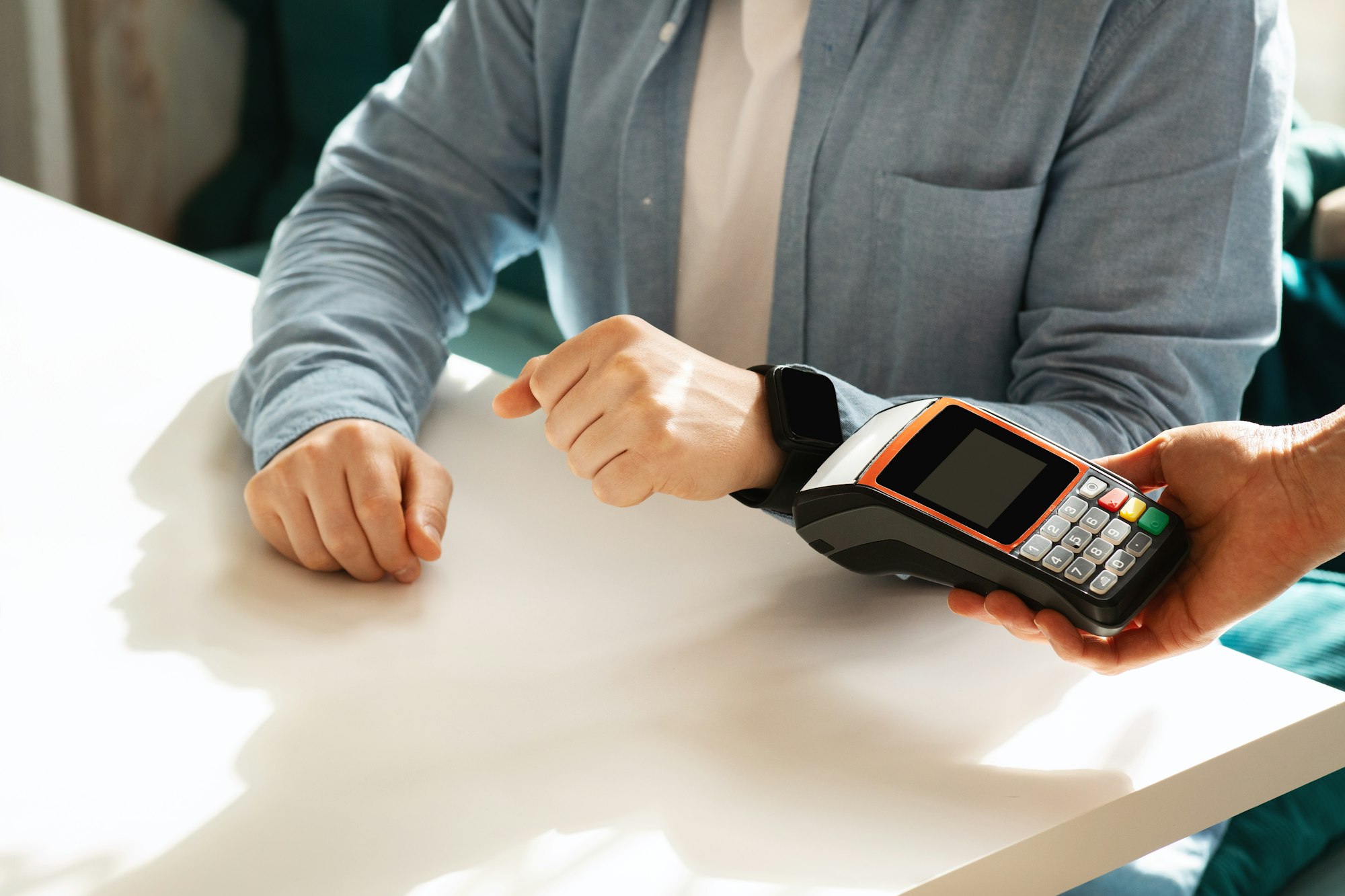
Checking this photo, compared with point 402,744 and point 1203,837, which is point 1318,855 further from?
point 402,744

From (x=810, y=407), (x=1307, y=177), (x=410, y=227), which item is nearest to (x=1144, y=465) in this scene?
(x=810, y=407)

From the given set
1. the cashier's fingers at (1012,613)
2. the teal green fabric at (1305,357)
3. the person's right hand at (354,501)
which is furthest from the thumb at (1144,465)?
the teal green fabric at (1305,357)

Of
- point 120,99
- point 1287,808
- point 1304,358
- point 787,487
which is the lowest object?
point 120,99

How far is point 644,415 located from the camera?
539mm

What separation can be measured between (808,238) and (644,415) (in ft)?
1.19

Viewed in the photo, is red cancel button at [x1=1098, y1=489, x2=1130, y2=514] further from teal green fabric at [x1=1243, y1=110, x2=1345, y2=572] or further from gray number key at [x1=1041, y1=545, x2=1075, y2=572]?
teal green fabric at [x1=1243, y1=110, x2=1345, y2=572]

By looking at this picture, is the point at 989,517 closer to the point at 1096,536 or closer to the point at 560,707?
the point at 1096,536

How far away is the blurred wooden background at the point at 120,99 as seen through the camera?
6.92 ft

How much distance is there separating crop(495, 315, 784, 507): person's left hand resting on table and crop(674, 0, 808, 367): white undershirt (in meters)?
0.34

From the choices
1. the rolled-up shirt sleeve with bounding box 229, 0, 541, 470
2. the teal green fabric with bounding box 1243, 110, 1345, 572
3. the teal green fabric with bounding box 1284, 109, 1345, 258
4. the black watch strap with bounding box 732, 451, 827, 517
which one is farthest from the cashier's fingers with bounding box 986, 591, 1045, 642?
the teal green fabric with bounding box 1284, 109, 1345, 258

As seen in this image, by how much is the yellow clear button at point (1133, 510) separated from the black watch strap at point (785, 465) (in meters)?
0.14

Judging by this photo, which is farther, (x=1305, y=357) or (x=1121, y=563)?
(x=1305, y=357)

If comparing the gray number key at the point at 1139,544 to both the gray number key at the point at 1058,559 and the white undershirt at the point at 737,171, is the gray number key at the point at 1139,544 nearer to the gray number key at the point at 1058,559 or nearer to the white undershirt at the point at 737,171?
the gray number key at the point at 1058,559

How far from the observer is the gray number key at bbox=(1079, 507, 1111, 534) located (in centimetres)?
50
